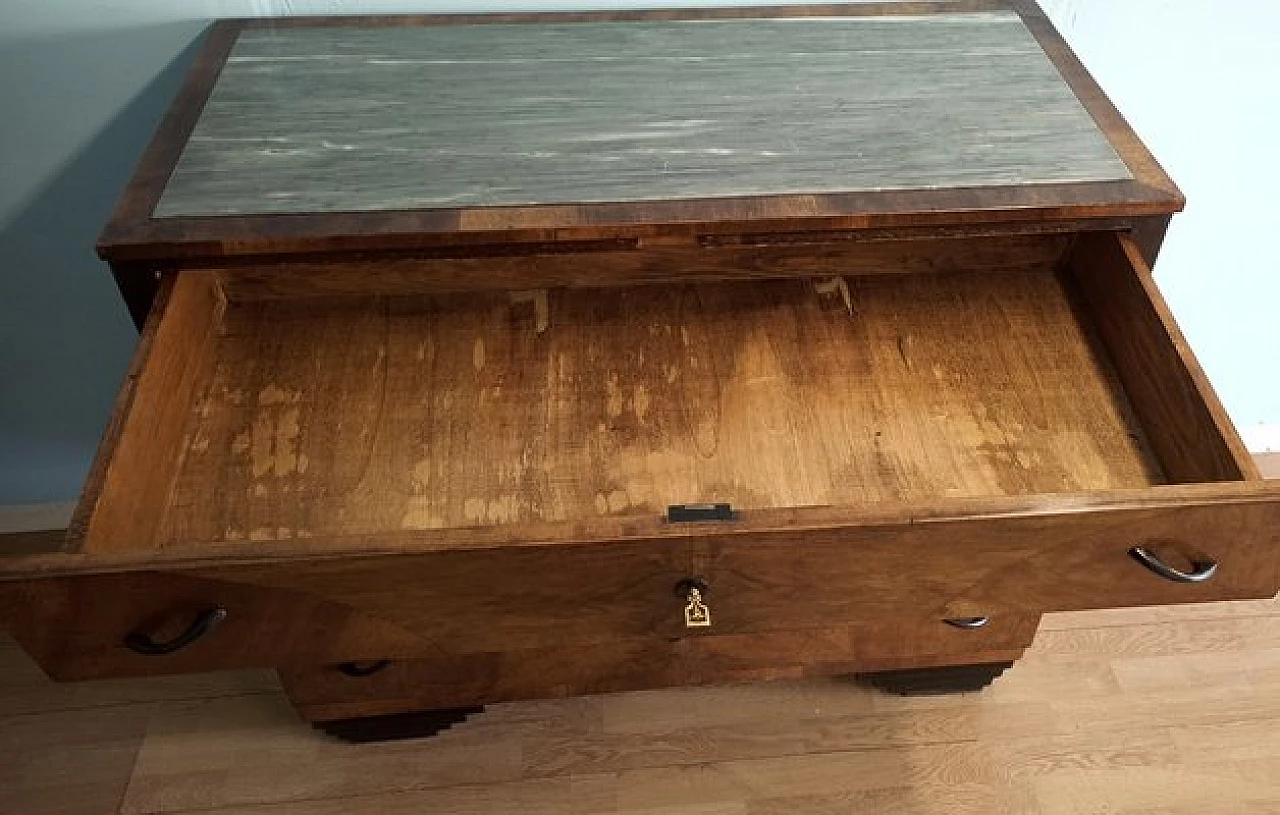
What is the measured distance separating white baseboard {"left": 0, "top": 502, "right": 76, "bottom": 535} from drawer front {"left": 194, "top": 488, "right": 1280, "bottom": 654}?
0.93m

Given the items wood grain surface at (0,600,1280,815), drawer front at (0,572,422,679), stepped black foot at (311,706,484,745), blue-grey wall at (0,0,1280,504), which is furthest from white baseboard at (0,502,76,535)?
drawer front at (0,572,422,679)

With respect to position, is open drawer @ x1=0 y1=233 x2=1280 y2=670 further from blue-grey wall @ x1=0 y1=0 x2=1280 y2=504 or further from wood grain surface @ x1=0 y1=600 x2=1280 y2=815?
wood grain surface @ x1=0 y1=600 x2=1280 y2=815

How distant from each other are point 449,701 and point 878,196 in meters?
0.64

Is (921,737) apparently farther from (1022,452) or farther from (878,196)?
(878,196)

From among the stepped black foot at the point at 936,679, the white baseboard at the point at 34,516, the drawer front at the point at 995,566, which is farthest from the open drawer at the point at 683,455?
the white baseboard at the point at 34,516

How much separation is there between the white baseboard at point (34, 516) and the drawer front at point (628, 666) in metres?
0.57

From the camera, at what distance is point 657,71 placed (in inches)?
36.5

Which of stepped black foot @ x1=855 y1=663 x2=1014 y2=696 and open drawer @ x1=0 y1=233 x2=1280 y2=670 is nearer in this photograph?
open drawer @ x1=0 y1=233 x2=1280 y2=670

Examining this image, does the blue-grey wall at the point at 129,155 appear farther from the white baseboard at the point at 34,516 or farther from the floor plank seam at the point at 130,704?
the floor plank seam at the point at 130,704

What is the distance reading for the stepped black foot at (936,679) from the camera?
1104 mm

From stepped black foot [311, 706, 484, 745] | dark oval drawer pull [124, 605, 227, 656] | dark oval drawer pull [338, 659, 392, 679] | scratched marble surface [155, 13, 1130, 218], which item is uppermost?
scratched marble surface [155, 13, 1130, 218]

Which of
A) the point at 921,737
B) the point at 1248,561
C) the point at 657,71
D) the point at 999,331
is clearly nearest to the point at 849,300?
the point at 999,331

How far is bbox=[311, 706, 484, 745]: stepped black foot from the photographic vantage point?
1.07 meters

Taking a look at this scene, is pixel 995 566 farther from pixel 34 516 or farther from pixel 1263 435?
pixel 34 516
